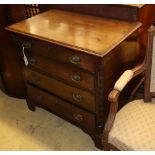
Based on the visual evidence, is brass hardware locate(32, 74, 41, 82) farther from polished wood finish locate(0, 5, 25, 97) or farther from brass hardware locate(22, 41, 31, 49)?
polished wood finish locate(0, 5, 25, 97)

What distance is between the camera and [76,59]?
175 centimetres

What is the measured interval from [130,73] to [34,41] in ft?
2.71

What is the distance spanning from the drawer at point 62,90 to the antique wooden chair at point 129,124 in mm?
293

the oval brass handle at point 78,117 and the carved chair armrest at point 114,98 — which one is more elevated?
the carved chair armrest at point 114,98

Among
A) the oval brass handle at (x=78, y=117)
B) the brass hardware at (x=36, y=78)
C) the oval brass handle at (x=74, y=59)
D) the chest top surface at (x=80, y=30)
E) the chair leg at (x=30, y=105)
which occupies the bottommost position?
the chair leg at (x=30, y=105)

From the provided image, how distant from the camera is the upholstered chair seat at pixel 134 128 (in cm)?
149

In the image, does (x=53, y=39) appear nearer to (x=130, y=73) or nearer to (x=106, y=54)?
(x=106, y=54)

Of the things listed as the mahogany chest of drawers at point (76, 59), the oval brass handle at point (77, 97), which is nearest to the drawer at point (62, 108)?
the mahogany chest of drawers at point (76, 59)

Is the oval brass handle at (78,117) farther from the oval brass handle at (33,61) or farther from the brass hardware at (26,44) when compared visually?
the brass hardware at (26,44)

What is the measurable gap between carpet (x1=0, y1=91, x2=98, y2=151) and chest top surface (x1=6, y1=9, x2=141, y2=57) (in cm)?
98

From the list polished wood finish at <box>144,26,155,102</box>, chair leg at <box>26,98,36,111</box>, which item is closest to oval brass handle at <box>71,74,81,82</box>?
polished wood finish at <box>144,26,155,102</box>

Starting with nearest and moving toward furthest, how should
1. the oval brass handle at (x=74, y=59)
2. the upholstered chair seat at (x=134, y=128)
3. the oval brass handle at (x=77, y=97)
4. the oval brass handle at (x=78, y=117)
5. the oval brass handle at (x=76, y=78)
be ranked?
1. the upholstered chair seat at (x=134, y=128)
2. the oval brass handle at (x=74, y=59)
3. the oval brass handle at (x=76, y=78)
4. the oval brass handle at (x=77, y=97)
5. the oval brass handle at (x=78, y=117)

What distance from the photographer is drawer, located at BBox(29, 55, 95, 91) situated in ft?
5.90
